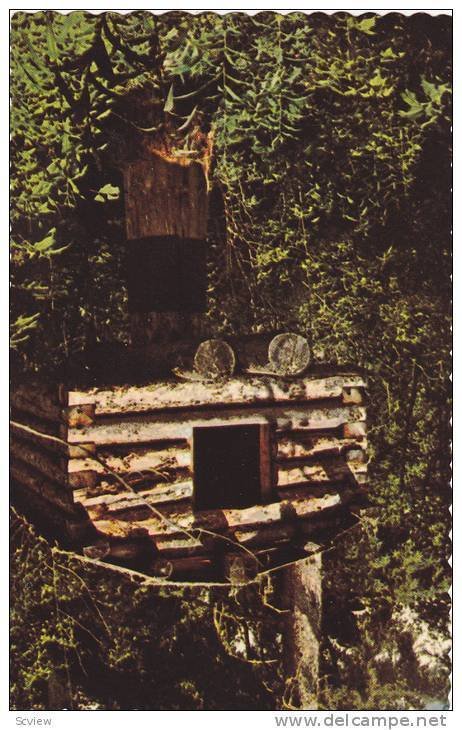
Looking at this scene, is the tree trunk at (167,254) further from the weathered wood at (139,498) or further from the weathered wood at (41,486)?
the weathered wood at (41,486)

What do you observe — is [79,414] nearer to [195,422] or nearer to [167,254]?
[195,422]

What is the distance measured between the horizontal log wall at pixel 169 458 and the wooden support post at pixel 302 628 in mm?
329

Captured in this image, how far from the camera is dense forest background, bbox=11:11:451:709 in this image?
11.6 ft

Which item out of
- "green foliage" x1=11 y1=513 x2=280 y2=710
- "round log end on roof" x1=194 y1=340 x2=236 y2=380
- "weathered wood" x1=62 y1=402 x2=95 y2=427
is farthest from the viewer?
"green foliage" x1=11 y1=513 x2=280 y2=710

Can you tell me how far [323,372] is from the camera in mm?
3777

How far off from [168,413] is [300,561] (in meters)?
1.19

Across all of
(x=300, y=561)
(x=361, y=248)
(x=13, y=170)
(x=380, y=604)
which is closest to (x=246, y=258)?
(x=361, y=248)

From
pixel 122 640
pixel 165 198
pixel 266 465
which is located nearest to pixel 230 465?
pixel 266 465

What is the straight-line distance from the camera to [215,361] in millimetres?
3645

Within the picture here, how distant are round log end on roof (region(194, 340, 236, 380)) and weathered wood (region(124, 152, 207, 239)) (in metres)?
0.65

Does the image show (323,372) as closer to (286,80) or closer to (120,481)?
(120,481)

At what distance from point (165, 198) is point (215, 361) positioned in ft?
3.14

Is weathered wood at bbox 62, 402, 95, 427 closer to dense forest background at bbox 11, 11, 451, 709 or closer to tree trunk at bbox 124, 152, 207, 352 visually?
dense forest background at bbox 11, 11, 451, 709

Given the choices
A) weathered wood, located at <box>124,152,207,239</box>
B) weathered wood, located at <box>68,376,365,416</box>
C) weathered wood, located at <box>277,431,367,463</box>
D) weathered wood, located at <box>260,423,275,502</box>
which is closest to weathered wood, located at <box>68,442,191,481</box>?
weathered wood, located at <box>68,376,365,416</box>
